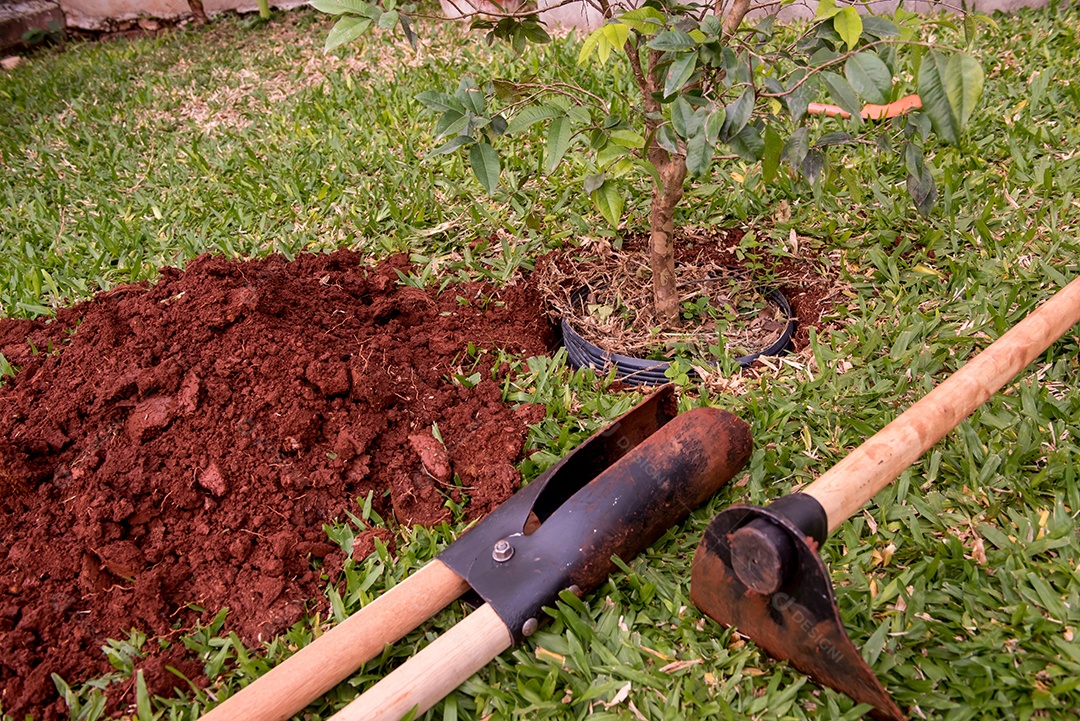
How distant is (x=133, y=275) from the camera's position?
10.3 feet

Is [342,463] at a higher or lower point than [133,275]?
lower

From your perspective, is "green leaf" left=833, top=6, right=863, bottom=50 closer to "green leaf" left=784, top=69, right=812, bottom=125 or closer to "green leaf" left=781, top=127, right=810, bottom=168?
"green leaf" left=784, top=69, right=812, bottom=125

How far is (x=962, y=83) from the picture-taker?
4.36ft

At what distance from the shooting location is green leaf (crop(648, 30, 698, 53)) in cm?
173

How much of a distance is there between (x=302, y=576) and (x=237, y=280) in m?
1.06

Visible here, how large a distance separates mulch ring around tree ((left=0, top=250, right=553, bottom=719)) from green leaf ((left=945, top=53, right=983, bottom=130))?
53.1 inches

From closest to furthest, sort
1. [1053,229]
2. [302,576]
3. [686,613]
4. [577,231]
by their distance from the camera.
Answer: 1. [686,613]
2. [302,576]
3. [1053,229]
4. [577,231]

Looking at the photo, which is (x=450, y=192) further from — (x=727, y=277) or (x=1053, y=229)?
(x=1053, y=229)

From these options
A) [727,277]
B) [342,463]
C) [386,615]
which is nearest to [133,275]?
[342,463]

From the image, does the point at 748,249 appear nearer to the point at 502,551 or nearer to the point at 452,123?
the point at 452,123

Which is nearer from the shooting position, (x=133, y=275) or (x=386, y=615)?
(x=386, y=615)

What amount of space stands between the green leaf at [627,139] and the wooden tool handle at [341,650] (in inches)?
44.7

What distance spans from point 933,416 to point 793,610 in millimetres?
544

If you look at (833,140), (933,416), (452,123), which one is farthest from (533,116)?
(933,416)
